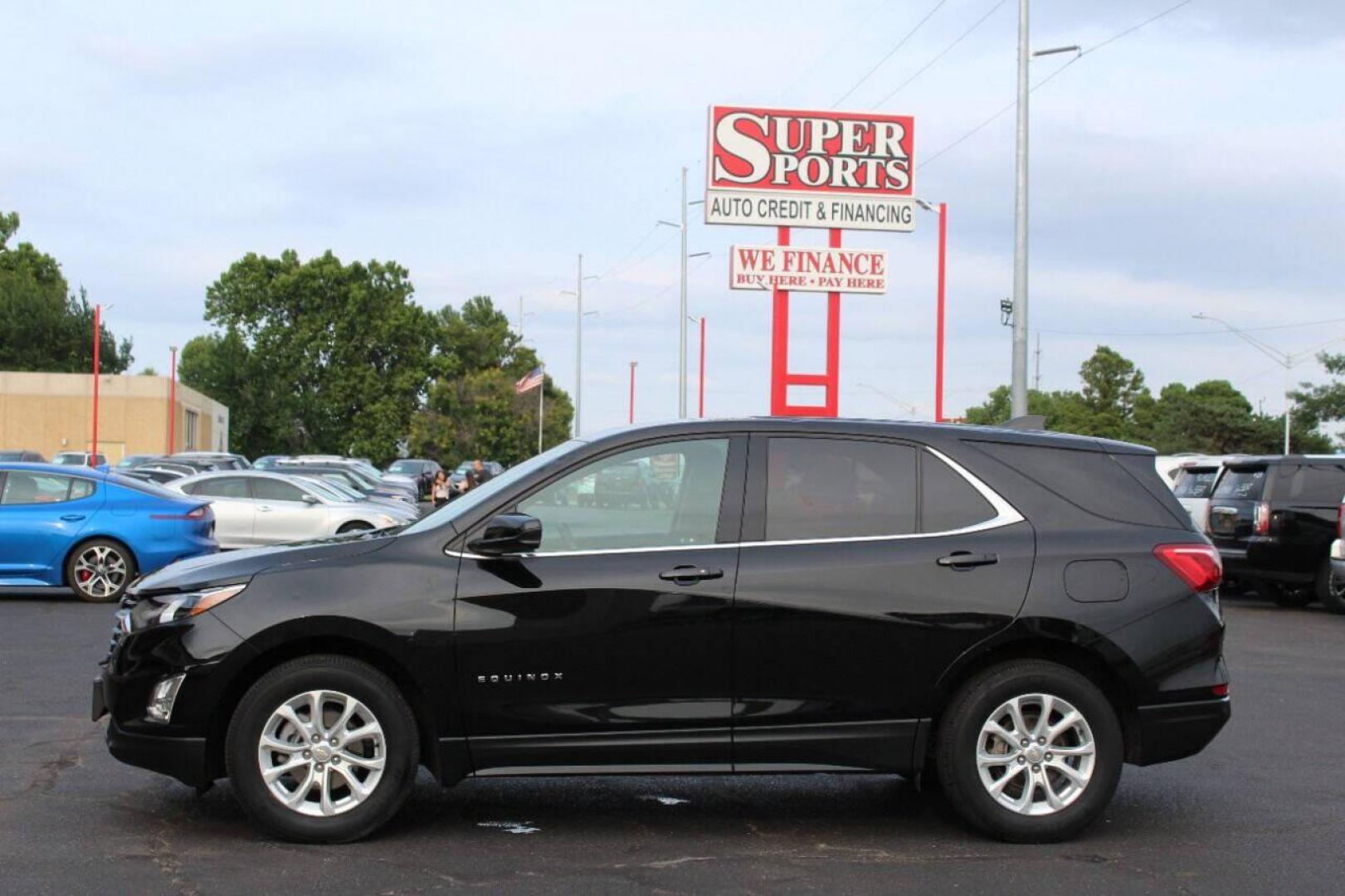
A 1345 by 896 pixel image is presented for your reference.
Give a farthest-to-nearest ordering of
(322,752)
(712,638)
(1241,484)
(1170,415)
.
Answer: (1170,415) < (1241,484) < (712,638) < (322,752)

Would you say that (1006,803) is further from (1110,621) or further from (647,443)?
(647,443)

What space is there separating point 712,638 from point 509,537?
0.92 meters

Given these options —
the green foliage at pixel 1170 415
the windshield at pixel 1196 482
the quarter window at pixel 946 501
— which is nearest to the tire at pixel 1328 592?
the windshield at pixel 1196 482

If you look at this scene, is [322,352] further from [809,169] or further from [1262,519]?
[1262,519]

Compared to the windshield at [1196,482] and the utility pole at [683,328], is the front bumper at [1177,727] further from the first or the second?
the utility pole at [683,328]

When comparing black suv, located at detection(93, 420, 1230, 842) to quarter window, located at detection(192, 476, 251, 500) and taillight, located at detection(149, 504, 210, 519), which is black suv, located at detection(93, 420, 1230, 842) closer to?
taillight, located at detection(149, 504, 210, 519)

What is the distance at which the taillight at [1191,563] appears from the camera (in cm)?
638

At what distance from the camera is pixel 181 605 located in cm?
604

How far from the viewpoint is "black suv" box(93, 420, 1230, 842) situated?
5.96 metres

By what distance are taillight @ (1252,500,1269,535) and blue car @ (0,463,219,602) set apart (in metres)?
12.0

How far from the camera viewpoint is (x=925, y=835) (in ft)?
21.1

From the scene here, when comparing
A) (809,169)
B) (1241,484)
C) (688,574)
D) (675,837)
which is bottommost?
(675,837)

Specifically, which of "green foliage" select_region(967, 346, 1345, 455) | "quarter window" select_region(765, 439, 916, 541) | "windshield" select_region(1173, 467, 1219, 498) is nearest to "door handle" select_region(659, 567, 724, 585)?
"quarter window" select_region(765, 439, 916, 541)

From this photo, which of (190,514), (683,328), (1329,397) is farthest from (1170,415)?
(190,514)
